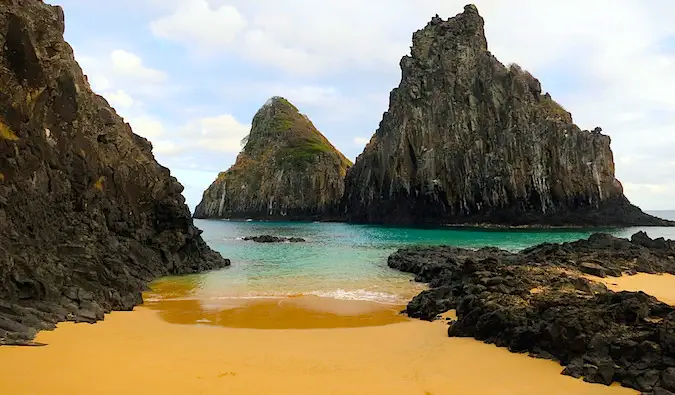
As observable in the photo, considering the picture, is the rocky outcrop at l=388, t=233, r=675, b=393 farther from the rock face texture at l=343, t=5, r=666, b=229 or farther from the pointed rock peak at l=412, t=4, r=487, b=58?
the pointed rock peak at l=412, t=4, r=487, b=58

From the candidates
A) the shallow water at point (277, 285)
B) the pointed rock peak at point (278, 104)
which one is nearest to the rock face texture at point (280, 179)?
the pointed rock peak at point (278, 104)

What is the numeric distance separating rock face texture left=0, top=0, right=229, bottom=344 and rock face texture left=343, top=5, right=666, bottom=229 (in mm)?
64203

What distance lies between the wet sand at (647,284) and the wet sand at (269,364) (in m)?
8.27

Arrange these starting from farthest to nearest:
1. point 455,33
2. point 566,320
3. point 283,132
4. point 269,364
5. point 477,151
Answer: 1. point 283,132
2. point 455,33
3. point 477,151
4. point 566,320
5. point 269,364

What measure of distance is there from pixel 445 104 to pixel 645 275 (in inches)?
2922

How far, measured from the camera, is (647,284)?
59.1ft

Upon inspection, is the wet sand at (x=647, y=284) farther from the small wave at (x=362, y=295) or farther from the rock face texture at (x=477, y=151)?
the rock face texture at (x=477, y=151)

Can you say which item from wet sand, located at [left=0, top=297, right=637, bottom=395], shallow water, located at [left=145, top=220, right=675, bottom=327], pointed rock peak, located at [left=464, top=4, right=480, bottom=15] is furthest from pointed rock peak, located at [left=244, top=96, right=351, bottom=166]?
wet sand, located at [left=0, top=297, right=637, bottom=395]

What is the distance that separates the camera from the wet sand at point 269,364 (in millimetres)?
7297

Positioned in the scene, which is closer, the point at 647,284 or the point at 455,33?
Result: the point at 647,284

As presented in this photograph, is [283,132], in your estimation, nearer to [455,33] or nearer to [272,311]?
[455,33]

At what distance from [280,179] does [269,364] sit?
122 metres

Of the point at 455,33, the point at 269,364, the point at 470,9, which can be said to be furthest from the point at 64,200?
the point at 470,9

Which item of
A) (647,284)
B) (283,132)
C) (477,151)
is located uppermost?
(283,132)
